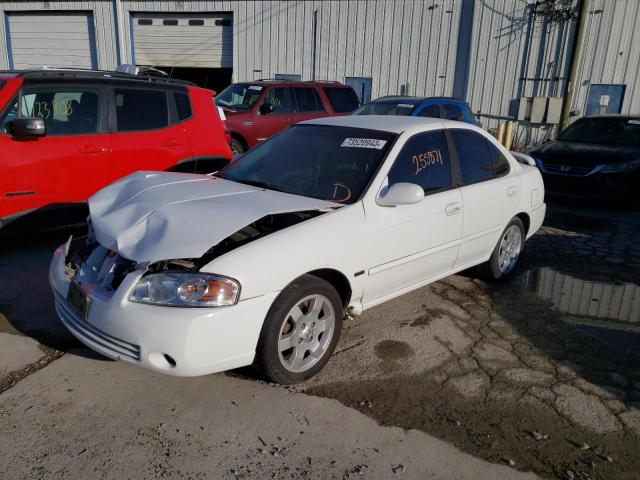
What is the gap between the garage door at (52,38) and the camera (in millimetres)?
18969

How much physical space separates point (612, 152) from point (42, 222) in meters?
8.44

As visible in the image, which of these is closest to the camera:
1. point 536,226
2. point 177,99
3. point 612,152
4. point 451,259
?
point 451,259

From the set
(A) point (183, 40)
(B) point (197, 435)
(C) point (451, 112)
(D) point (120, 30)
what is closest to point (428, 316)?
(B) point (197, 435)

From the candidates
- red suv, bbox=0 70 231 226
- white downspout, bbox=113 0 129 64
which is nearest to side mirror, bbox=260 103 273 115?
red suv, bbox=0 70 231 226

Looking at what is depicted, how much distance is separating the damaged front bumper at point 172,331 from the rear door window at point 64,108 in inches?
115

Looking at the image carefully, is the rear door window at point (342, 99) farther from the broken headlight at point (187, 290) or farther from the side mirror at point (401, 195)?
the broken headlight at point (187, 290)

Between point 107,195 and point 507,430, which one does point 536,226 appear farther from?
point 107,195

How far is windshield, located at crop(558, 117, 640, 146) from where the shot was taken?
30.9ft

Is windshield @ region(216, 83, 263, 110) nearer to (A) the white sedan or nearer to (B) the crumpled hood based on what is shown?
(A) the white sedan

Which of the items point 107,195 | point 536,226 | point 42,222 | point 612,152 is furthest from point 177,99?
point 612,152

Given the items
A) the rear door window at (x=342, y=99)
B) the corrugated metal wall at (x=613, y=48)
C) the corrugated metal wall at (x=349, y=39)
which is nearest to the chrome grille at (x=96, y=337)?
the rear door window at (x=342, y=99)

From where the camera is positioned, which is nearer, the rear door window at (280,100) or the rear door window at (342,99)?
the rear door window at (280,100)

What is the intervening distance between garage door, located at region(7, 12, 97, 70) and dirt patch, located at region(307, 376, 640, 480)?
1945 cm

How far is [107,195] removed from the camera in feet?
12.3
